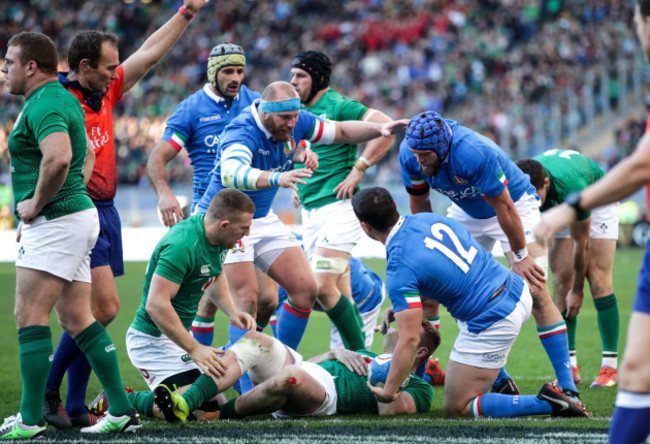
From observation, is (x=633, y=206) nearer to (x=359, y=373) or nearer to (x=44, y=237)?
(x=359, y=373)

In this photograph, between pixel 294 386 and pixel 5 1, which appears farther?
pixel 5 1

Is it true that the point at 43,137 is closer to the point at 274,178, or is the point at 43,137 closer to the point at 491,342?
the point at 274,178

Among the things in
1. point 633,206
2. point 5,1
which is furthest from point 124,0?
point 633,206

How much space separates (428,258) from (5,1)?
3200 centimetres

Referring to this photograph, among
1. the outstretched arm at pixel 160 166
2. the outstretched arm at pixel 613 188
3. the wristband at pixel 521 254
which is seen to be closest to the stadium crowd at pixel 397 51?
the outstretched arm at pixel 160 166

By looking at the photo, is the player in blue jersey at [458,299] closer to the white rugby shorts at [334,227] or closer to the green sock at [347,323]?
the green sock at [347,323]

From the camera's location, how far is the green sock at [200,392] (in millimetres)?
5277

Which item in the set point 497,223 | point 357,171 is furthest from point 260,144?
point 497,223

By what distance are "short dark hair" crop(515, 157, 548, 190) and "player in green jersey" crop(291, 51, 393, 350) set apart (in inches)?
49.9

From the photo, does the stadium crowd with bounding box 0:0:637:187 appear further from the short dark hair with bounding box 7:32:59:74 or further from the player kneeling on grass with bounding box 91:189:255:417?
the short dark hair with bounding box 7:32:59:74

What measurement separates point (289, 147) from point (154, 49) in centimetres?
122

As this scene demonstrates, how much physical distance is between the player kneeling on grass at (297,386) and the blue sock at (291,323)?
3.07 ft

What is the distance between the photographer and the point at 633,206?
22.8 m

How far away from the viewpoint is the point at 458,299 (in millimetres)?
5641
